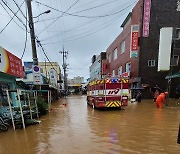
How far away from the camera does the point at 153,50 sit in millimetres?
25328

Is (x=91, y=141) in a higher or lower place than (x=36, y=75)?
lower

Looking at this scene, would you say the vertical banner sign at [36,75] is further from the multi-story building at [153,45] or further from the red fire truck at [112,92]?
the multi-story building at [153,45]

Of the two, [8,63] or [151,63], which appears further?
[151,63]

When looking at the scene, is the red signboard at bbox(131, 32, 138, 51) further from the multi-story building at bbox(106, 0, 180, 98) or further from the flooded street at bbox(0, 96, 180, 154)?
the flooded street at bbox(0, 96, 180, 154)

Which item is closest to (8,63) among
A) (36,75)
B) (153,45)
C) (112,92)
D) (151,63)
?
(36,75)

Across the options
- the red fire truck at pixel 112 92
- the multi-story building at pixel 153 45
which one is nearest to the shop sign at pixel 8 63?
the red fire truck at pixel 112 92

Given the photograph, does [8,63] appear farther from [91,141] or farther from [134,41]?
[134,41]

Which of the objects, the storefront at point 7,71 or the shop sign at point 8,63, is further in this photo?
the storefront at point 7,71

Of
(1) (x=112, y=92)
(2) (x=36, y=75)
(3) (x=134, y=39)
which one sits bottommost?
(1) (x=112, y=92)

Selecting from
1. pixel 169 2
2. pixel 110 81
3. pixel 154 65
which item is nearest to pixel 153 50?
pixel 154 65

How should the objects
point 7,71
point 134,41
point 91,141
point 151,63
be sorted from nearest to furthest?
point 91,141 < point 7,71 < point 134,41 < point 151,63

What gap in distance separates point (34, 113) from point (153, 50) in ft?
63.1

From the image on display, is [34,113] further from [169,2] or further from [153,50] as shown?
[169,2]

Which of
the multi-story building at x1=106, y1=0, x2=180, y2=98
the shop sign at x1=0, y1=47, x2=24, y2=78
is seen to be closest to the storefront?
A: the shop sign at x1=0, y1=47, x2=24, y2=78
